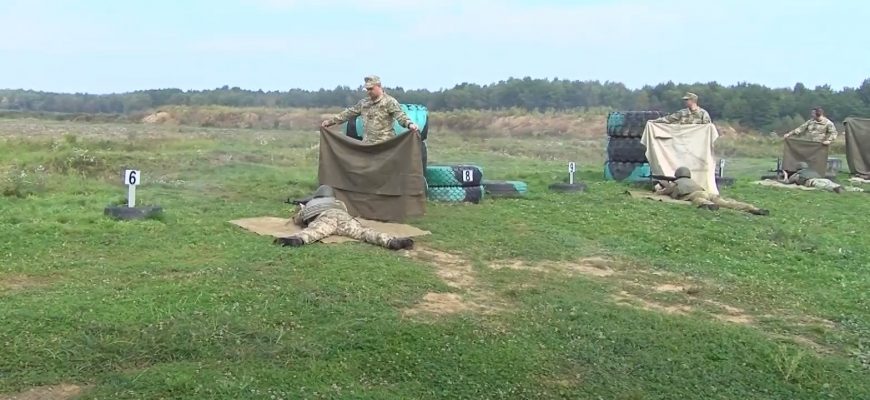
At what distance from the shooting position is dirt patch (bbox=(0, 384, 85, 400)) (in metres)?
4.02

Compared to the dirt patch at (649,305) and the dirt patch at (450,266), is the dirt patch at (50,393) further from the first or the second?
the dirt patch at (649,305)

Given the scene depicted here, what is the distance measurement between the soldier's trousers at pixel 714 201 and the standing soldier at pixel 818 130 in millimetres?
6099

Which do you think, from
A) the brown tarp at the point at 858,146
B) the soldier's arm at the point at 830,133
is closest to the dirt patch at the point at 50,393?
the soldier's arm at the point at 830,133

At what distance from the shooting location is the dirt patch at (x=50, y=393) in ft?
13.2

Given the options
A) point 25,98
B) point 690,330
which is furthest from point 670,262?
point 25,98

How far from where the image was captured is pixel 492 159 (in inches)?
918

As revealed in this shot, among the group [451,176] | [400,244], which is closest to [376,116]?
[451,176]

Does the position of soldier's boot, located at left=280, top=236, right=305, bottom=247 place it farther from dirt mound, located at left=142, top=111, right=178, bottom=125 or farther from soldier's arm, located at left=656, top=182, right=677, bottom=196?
dirt mound, located at left=142, top=111, right=178, bottom=125

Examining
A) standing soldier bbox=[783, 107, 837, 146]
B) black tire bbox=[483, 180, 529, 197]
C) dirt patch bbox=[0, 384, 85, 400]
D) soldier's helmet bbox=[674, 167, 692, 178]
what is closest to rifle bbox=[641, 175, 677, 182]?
soldier's helmet bbox=[674, 167, 692, 178]

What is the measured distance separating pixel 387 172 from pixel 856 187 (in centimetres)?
1125

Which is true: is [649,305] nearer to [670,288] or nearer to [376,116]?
[670,288]

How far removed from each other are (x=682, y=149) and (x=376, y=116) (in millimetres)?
6290

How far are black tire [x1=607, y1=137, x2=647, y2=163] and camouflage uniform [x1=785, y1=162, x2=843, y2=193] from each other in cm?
322

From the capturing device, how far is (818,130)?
1741cm
